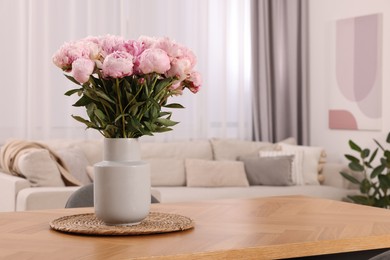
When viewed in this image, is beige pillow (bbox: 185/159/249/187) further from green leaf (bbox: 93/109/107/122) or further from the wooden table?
green leaf (bbox: 93/109/107/122)

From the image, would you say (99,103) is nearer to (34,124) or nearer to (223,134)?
(34,124)

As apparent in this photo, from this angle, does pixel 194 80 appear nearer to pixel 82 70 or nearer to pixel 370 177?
pixel 82 70

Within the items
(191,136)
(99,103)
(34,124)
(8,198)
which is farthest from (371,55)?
(99,103)

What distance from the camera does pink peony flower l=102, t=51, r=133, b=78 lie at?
7.40 ft

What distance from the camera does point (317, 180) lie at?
6.69 meters

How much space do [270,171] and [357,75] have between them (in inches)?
46.0

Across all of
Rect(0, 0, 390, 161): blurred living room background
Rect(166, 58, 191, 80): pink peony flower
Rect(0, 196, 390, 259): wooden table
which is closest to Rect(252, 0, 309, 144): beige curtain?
Rect(0, 0, 390, 161): blurred living room background

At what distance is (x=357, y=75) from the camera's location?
685cm

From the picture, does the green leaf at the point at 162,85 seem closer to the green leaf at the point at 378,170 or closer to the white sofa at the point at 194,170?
the white sofa at the point at 194,170

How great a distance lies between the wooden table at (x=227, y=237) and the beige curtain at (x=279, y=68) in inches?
182

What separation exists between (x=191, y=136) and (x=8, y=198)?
2.36 metres

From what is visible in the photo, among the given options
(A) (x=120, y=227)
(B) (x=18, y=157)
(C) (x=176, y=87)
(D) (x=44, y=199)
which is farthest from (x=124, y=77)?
(B) (x=18, y=157)

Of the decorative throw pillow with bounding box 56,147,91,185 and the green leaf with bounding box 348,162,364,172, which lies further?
the green leaf with bounding box 348,162,364,172

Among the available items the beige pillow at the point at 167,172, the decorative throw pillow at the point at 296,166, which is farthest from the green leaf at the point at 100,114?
the decorative throw pillow at the point at 296,166
